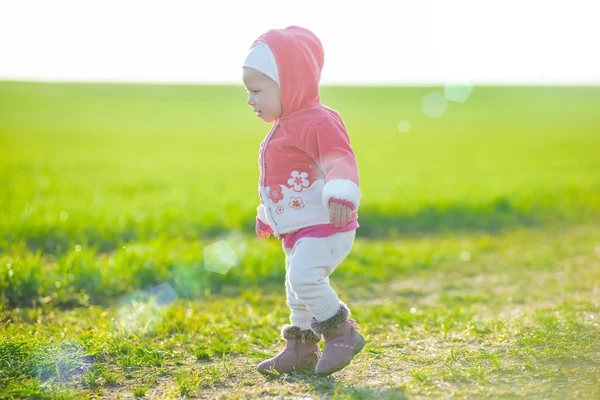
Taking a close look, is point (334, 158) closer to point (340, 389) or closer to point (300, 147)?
point (300, 147)

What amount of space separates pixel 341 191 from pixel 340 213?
0.39 ft

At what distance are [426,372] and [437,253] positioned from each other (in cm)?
444

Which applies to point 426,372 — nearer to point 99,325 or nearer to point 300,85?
point 300,85

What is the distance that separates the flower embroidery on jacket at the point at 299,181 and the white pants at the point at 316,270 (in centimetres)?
30

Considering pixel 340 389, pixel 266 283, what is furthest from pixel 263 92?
pixel 266 283

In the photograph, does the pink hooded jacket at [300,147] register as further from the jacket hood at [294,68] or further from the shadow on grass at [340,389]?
the shadow on grass at [340,389]

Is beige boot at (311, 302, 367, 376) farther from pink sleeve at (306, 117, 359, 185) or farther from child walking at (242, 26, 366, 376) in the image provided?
pink sleeve at (306, 117, 359, 185)

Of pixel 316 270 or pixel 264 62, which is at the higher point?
pixel 264 62

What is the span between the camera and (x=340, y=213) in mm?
3383

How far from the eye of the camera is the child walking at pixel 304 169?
360 cm

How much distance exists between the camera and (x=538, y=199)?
11.2 metres

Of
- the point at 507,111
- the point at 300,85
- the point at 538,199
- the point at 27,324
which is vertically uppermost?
the point at 507,111

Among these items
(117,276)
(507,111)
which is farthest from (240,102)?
(117,276)

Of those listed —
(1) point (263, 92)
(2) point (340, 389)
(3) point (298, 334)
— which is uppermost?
(1) point (263, 92)
